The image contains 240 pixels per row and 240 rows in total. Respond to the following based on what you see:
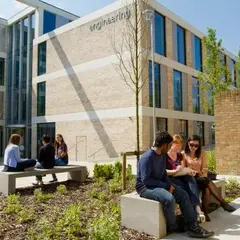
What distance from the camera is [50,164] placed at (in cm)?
872

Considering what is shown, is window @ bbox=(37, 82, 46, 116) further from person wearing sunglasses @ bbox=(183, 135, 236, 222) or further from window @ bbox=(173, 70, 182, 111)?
person wearing sunglasses @ bbox=(183, 135, 236, 222)

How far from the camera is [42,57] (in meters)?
27.3

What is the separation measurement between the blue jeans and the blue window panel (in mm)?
26733

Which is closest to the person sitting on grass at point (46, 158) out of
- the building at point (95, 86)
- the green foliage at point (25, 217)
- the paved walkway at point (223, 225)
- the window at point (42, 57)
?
the green foliage at point (25, 217)

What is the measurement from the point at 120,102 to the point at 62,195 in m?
13.8

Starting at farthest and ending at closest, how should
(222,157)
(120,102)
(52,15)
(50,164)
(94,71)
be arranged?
1. (52,15)
2. (94,71)
3. (120,102)
4. (222,157)
5. (50,164)

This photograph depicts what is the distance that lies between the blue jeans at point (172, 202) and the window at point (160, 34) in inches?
731

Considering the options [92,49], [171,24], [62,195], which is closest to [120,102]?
[92,49]

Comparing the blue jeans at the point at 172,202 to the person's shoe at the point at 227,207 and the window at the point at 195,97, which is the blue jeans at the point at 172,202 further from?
the window at the point at 195,97

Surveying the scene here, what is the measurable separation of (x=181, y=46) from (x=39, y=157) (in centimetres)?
1977

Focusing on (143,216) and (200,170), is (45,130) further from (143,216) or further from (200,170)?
(143,216)

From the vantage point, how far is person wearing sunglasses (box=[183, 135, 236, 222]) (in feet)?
17.3

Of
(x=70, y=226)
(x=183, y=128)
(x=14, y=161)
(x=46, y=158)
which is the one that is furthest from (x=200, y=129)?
(x=70, y=226)

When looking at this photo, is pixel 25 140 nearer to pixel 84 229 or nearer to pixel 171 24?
pixel 171 24
